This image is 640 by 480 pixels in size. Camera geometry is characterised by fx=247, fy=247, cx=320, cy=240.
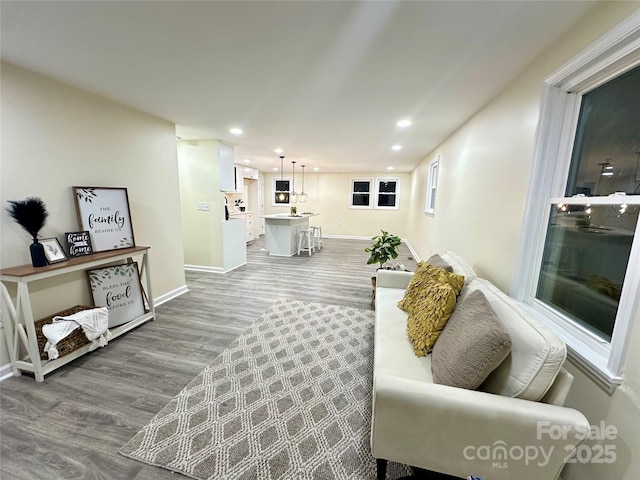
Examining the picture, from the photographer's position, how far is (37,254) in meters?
1.90

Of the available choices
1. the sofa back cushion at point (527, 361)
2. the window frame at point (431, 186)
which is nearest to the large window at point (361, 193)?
the window frame at point (431, 186)

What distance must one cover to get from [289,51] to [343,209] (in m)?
7.18

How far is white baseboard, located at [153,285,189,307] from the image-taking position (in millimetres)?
3193

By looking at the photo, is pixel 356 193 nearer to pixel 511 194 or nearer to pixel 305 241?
pixel 305 241

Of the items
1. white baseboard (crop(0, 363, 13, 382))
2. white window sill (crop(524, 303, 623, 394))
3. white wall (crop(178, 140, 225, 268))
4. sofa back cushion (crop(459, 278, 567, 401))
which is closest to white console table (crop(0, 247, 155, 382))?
white baseboard (crop(0, 363, 13, 382))

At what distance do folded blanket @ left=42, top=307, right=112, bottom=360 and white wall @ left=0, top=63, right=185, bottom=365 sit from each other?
1.09 ft

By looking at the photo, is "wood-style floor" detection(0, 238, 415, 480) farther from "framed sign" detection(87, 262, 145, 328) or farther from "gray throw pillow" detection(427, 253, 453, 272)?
"gray throw pillow" detection(427, 253, 453, 272)

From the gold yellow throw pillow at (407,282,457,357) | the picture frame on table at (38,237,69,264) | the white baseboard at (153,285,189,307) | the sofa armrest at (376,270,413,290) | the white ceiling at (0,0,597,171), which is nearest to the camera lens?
the white ceiling at (0,0,597,171)

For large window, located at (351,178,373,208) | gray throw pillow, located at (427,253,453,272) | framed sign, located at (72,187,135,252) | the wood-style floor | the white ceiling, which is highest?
the white ceiling

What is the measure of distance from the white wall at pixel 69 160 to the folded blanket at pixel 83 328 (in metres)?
0.33

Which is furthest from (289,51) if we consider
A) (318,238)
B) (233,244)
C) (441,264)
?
(318,238)

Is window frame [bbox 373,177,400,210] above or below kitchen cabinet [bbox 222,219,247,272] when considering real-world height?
above

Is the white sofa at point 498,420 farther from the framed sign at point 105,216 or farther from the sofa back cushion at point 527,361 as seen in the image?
the framed sign at point 105,216

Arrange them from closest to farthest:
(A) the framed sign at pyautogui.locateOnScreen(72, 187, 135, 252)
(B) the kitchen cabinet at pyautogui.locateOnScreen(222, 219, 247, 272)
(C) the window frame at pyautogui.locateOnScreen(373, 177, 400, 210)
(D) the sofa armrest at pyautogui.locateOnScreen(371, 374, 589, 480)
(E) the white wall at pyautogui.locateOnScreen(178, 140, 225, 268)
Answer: (D) the sofa armrest at pyautogui.locateOnScreen(371, 374, 589, 480), (A) the framed sign at pyautogui.locateOnScreen(72, 187, 135, 252), (E) the white wall at pyautogui.locateOnScreen(178, 140, 225, 268), (B) the kitchen cabinet at pyautogui.locateOnScreen(222, 219, 247, 272), (C) the window frame at pyautogui.locateOnScreen(373, 177, 400, 210)
